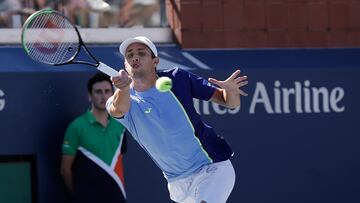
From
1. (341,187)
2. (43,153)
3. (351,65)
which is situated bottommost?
(341,187)

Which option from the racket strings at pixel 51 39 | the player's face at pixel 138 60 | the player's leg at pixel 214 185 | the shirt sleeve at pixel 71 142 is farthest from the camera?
the shirt sleeve at pixel 71 142

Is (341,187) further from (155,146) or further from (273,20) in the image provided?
(155,146)

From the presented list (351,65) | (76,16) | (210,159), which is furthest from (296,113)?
(210,159)

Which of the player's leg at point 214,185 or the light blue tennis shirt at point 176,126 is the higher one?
the light blue tennis shirt at point 176,126

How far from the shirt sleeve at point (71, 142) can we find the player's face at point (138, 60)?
1.93m

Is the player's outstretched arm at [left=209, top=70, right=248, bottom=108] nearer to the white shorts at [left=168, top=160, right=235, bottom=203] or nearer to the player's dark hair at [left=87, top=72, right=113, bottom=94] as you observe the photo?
the white shorts at [left=168, top=160, right=235, bottom=203]

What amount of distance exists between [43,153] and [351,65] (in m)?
2.89

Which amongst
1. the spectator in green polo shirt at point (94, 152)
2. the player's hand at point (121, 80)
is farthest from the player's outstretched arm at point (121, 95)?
the spectator in green polo shirt at point (94, 152)

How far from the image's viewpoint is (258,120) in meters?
8.43

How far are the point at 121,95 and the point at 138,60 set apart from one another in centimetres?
42

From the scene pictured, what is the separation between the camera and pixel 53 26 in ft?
21.9

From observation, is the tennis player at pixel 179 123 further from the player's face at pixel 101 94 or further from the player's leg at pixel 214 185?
the player's face at pixel 101 94

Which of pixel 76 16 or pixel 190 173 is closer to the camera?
pixel 190 173

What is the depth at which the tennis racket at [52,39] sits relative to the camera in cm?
611
